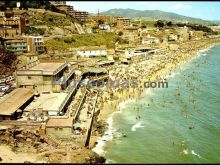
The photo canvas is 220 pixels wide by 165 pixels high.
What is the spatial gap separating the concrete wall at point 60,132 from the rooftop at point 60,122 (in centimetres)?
37

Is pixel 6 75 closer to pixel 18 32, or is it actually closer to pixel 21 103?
pixel 21 103

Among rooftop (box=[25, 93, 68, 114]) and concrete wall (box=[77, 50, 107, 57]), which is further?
concrete wall (box=[77, 50, 107, 57])

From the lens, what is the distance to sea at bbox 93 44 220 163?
35.2 m

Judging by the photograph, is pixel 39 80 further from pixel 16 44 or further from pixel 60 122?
pixel 16 44

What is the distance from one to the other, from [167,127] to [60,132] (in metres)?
14.1

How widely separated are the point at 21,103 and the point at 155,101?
21.5m

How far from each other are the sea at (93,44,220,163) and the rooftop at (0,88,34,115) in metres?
9.38

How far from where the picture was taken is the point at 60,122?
117 feet

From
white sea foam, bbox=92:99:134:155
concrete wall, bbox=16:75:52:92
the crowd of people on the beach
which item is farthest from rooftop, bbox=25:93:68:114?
the crowd of people on the beach

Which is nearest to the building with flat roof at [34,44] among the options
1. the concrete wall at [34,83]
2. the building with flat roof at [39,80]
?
the building with flat roof at [39,80]

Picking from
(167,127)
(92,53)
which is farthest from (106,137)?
(92,53)

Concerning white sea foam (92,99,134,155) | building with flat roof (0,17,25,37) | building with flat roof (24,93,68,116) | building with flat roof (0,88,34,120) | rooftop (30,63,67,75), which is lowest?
white sea foam (92,99,134,155)

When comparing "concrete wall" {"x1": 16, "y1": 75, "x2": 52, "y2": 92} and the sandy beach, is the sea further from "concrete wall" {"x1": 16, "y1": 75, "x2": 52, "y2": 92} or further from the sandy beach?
"concrete wall" {"x1": 16, "y1": 75, "x2": 52, "y2": 92}

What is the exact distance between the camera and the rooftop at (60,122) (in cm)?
3481
